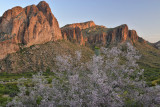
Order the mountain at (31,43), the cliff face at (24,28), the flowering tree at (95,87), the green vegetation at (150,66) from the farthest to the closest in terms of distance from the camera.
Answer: the cliff face at (24,28), the mountain at (31,43), the green vegetation at (150,66), the flowering tree at (95,87)

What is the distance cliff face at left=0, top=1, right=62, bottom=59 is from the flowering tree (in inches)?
3195

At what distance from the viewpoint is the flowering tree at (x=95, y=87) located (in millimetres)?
8336

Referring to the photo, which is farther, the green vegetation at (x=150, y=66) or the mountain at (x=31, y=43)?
the mountain at (x=31, y=43)

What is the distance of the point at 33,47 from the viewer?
91.6m

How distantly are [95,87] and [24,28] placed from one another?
340 feet

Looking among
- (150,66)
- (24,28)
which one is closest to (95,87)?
(24,28)

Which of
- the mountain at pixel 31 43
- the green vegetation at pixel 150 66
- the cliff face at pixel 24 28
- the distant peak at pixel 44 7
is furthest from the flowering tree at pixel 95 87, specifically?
the distant peak at pixel 44 7

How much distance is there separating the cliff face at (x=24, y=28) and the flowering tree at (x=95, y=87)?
81.1 m

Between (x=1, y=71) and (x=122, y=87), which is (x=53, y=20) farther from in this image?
(x=122, y=87)

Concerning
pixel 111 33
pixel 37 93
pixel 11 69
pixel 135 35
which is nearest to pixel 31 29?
pixel 11 69

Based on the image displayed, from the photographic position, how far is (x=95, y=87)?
28.2 ft

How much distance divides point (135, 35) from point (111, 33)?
3780 cm

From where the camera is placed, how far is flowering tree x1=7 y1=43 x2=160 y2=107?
8.34m

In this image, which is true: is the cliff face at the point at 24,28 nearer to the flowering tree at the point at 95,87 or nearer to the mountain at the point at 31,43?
the mountain at the point at 31,43
